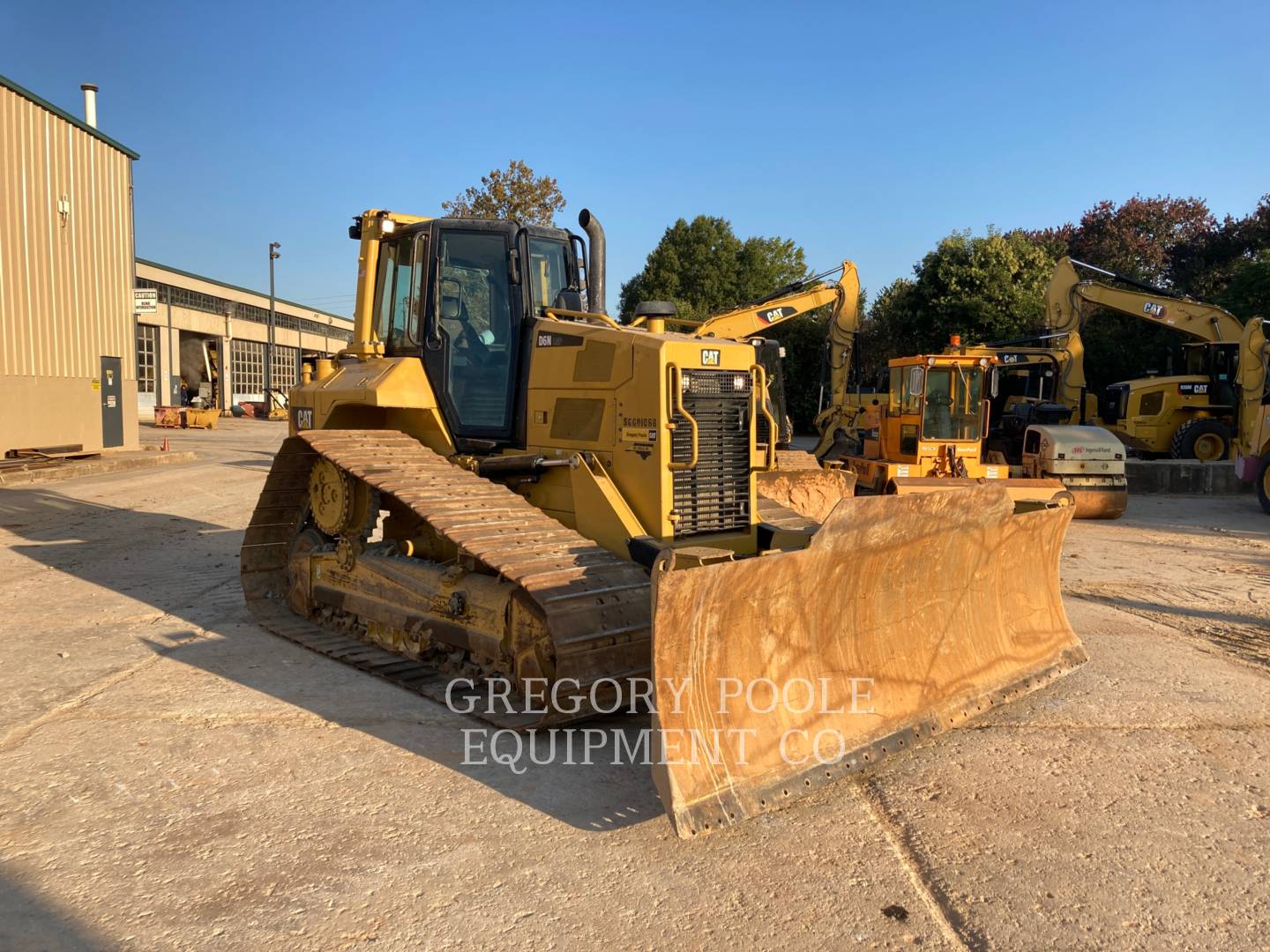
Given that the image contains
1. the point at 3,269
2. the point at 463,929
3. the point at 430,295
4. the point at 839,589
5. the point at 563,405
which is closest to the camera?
the point at 463,929

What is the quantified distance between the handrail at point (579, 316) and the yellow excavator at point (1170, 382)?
48.5ft

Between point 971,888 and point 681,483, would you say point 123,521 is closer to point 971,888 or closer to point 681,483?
point 681,483

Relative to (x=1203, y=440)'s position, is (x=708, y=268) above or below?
above

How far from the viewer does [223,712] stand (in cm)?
484

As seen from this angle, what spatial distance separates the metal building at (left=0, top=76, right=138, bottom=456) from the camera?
1686 centimetres

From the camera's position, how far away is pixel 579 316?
6125 millimetres

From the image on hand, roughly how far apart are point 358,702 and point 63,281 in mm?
17345

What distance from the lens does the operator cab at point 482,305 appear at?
244 inches

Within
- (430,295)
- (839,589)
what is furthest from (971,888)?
(430,295)

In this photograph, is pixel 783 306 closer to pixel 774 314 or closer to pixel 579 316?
pixel 774 314

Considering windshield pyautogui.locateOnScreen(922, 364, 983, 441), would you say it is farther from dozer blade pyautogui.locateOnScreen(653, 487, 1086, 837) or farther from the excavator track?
the excavator track

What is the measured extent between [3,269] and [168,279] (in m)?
24.9

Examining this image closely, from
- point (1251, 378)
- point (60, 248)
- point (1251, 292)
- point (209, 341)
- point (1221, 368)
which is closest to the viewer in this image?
point (1251, 378)

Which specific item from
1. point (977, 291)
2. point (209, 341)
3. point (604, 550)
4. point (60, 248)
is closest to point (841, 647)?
point (604, 550)
